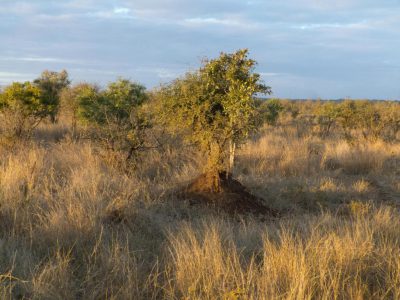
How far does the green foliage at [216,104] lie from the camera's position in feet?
24.6

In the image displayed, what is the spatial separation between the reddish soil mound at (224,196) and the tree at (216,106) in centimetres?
11

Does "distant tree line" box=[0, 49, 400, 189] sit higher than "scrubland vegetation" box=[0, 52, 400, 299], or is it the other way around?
"distant tree line" box=[0, 49, 400, 189]

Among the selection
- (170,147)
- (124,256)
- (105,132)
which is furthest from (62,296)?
(170,147)

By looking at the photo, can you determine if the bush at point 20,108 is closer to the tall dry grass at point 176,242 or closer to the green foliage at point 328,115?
the tall dry grass at point 176,242

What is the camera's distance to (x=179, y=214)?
23.3 feet

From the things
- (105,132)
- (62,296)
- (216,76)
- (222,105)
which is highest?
(216,76)

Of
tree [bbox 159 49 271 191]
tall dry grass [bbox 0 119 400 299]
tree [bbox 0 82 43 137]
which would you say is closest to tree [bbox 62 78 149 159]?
tall dry grass [bbox 0 119 400 299]

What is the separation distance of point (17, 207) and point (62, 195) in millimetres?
861

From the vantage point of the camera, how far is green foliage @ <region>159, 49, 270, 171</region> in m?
7.51

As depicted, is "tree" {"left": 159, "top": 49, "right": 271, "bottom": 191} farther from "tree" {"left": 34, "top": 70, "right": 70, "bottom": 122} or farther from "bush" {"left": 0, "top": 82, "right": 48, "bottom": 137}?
"tree" {"left": 34, "top": 70, "right": 70, "bottom": 122}

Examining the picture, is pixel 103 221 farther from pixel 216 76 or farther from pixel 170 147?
pixel 170 147

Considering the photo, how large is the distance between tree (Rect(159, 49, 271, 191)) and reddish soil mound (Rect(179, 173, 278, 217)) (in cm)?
11

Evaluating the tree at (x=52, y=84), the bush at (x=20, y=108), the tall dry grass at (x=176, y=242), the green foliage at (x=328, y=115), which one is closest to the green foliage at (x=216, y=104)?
the tall dry grass at (x=176, y=242)

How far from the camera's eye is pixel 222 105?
7.75m
